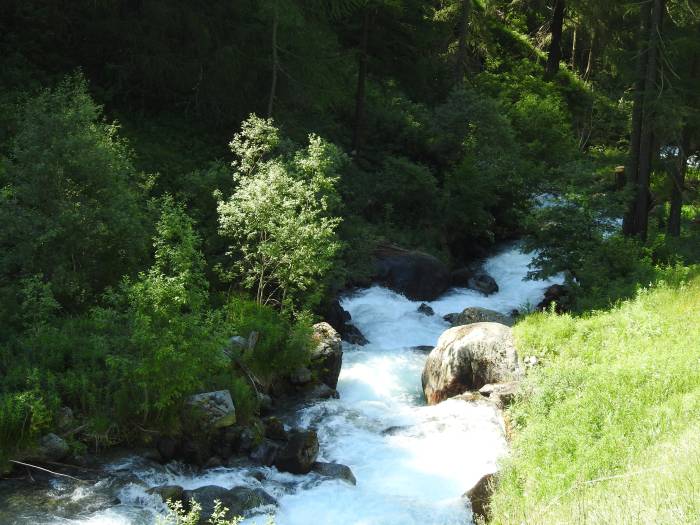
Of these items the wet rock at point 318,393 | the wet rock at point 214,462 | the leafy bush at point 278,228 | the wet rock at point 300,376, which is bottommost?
the wet rock at point 214,462

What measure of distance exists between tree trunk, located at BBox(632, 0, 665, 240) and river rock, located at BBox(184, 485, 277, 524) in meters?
15.0

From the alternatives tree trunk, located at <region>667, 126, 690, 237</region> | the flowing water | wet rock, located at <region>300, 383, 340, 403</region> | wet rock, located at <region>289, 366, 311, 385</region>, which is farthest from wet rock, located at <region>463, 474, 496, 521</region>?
tree trunk, located at <region>667, 126, 690, 237</region>

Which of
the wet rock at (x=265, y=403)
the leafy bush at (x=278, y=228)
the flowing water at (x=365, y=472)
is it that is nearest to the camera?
the flowing water at (x=365, y=472)

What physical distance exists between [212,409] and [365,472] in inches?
104

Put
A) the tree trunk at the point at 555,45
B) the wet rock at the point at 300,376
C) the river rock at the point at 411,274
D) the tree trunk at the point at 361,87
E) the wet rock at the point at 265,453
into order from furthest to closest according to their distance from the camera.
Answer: the tree trunk at the point at 555,45 < the tree trunk at the point at 361,87 < the river rock at the point at 411,274 < the wet rock at the point at 300,376 < the wet rock at the point at 265,453

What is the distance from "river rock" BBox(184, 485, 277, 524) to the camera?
9.49 meters

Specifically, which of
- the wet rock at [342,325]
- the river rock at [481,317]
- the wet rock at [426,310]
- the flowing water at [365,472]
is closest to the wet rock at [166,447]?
the flowing water at [365,472]

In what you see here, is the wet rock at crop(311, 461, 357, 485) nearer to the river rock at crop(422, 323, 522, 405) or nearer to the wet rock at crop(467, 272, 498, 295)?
the river rock at crop(422, 323, 522, 405)

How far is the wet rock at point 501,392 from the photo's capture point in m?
12.4

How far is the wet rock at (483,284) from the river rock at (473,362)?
28.6ft

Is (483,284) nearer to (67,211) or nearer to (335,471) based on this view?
(335,471)

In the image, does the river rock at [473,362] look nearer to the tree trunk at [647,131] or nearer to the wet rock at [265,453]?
the wet rock at [265,453]

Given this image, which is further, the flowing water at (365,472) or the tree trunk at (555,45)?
the tree trunk at (555,45)

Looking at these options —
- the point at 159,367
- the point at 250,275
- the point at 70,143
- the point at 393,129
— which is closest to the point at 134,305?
the point at 159,367
